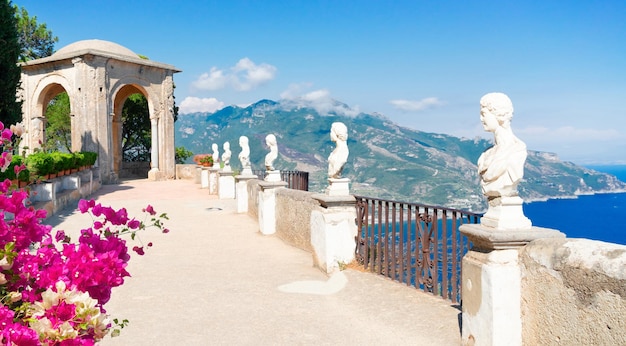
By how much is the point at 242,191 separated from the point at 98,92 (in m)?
14.6

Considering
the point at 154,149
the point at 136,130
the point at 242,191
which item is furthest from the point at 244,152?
the point at 136,130

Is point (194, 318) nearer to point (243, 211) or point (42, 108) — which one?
point (243, 211)

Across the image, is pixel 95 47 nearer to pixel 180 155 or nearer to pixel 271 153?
pixel 180 155

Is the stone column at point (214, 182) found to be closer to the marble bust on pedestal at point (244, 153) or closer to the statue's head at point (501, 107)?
the marble bust on pedestal at point (244, 153)

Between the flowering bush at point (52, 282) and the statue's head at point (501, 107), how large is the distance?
3.00 meters

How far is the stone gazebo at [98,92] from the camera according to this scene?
2464 centimetres

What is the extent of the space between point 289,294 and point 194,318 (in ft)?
4.49

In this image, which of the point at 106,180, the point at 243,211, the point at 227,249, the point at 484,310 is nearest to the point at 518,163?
the point at 484,310

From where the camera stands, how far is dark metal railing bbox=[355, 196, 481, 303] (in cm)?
539

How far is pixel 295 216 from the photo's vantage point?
9.44 metres

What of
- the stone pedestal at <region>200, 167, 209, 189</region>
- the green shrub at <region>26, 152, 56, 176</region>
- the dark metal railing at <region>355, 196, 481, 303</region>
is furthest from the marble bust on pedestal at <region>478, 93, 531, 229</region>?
the stone pedestal at <region>200, 167, 209, 189</region>

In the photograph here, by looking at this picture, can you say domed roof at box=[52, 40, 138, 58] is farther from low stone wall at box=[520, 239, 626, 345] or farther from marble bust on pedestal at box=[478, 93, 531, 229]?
low stone wall at box=[520, 239, 626, 345]

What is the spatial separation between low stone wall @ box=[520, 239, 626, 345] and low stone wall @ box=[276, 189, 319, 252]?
4486 millimetres

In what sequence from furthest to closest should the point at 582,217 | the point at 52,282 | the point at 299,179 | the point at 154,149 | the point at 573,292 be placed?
the point at 582,217
the point at 154,149
the point at 299,179
the point at 573,292
the point at 52,282
